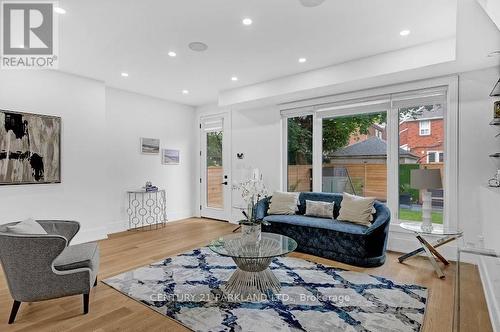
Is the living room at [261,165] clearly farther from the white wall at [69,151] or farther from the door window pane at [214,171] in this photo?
the door window pane at [214,171]

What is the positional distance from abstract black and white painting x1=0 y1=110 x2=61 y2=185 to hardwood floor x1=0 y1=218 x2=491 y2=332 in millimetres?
1420

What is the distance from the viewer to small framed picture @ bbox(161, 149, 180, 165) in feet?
20.7

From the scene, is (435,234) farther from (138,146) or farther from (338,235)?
(138,146)

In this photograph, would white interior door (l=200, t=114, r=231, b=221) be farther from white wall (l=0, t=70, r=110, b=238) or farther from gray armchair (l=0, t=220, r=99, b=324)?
gray armchair (l=0, t=220, r=99, b=324)

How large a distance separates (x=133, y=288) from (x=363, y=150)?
4.01 metres

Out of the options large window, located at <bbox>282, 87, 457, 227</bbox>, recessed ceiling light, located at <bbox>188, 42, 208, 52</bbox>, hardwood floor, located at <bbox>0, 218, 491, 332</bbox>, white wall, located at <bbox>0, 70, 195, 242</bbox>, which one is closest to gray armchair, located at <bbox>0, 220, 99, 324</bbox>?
hardwood floor, located at <bbox>0, 218, 491, 332</bbox>

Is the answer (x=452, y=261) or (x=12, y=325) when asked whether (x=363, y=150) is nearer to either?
(x=452, y=261)

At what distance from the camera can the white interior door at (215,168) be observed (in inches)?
253

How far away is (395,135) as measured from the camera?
4.32 m

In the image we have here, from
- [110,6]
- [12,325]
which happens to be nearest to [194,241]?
[12,325]

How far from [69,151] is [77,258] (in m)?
2.63

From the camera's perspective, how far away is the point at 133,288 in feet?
9.56

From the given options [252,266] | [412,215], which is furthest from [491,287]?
[412,215]

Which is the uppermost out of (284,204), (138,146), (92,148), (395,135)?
(395,135)
